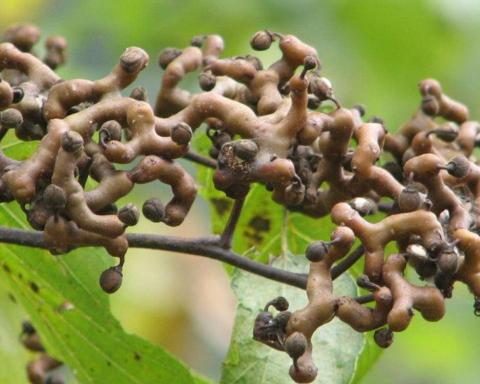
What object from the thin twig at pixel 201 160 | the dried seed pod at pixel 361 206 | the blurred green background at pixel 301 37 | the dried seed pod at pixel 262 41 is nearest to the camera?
the dried seed pod at pixel 361 206

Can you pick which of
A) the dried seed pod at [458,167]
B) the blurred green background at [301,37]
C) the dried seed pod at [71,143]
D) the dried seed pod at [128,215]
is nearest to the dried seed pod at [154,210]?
the dried seed pod at [128,215]

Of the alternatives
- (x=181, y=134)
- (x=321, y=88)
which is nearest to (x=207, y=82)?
(x=321, y=88)

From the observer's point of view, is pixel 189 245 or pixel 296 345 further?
pixel 189 245

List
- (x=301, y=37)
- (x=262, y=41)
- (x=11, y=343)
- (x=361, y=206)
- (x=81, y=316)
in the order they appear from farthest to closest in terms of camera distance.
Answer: (x=301, y=37) < (x=11, y=343) < (x=81, y=316) < (x=262, y=41) < (x=361, y=206)

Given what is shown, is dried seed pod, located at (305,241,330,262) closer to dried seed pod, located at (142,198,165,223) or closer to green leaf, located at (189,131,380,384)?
dried seed pod, located at (142,198,165,223)

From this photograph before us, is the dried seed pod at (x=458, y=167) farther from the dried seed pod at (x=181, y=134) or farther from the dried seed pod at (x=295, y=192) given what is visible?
the dried seed pod at (x=181, y=134)

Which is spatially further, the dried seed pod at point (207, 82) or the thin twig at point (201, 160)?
the thin twig at point (201, 160)

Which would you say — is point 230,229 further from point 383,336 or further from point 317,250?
point 383,336
